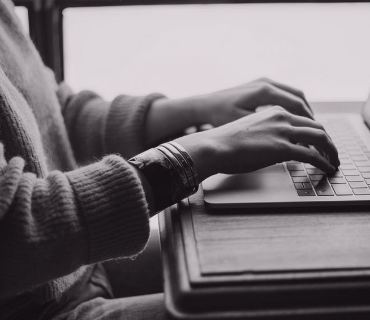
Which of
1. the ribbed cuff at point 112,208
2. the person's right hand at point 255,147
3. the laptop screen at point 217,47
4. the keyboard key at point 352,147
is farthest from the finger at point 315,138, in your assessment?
the laptop screen at point 217,47

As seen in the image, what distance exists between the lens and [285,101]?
86 cm

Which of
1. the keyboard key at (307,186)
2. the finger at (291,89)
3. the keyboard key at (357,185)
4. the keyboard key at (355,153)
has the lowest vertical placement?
the keyboard key at (355,153)

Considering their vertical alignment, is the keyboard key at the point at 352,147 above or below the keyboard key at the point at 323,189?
below

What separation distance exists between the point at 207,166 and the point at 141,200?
13 cm

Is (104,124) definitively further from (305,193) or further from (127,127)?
(305,193)

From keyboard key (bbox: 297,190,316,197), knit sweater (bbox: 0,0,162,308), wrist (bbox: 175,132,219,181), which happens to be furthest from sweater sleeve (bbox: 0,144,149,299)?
keyboard key (bbox: 297,190,316,197)

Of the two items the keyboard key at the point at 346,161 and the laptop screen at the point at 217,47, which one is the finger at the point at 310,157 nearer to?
the keyboard key at the point at 346,161

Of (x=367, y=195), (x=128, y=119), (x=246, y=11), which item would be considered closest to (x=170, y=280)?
(x=367, y=195)

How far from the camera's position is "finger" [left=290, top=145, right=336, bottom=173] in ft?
2.31

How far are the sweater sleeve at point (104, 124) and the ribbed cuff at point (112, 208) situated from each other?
315 mm

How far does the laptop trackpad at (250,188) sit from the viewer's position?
66 centimetres

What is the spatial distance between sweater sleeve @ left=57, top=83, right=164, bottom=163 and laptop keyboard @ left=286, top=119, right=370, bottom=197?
33cm

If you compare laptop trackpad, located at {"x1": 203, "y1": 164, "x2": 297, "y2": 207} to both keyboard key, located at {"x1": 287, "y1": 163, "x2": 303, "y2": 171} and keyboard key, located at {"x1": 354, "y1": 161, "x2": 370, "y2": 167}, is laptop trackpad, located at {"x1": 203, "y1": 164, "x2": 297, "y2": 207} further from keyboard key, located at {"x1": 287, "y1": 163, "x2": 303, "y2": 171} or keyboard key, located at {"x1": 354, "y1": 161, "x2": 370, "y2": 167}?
keyboard key, located at {"x1": 354, "y1": 161, "x2": 370, "y2": 167}

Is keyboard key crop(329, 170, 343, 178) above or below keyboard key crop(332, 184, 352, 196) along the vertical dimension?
below
